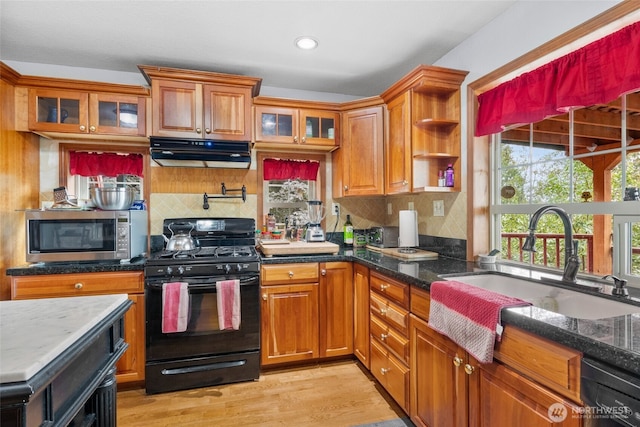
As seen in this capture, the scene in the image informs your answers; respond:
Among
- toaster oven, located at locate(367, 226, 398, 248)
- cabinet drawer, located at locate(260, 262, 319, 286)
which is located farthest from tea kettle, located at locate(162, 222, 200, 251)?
toaster oven, located at locate(367, 226, 398, 248)

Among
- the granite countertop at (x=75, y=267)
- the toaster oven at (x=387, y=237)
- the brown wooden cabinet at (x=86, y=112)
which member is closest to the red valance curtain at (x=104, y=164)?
the brown wooden cabinet at (x=86, y=112)

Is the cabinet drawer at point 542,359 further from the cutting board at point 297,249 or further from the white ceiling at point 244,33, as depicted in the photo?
the white ceiling at point 244,33

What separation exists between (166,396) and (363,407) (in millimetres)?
1334

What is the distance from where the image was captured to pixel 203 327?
7.59 ft

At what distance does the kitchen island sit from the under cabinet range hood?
61.7 inches

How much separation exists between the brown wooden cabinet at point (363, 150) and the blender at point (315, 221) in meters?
0.32

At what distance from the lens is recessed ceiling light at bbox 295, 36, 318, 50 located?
2.27 metres

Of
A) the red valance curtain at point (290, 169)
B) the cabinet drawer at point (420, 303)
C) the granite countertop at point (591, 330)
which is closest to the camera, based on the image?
the granite countertop at point (591, 330)

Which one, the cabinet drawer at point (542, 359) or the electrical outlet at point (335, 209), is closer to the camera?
the cabinet drawer at point (542, 359)

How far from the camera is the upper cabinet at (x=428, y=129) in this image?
2.32 meters

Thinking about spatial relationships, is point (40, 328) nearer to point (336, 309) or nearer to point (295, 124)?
point (336, 309)

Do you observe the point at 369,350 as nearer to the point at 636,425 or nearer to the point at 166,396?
the point at 166,396

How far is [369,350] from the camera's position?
Result: 2.39m

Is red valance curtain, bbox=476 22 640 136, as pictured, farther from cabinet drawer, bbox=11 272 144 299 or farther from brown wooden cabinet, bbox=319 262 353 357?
cabinet drawer, bbox=11 272 144 299
